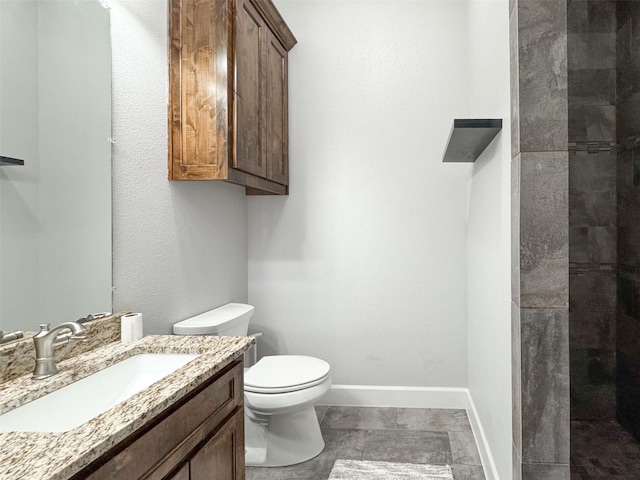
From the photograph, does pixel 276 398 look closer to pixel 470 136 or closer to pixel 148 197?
pixel 148 197

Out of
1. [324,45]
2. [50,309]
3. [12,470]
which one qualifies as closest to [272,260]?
[324,45]

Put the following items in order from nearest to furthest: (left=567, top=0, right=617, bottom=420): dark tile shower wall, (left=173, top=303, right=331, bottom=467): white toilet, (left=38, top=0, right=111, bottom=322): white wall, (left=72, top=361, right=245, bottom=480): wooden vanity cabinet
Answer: (left=72, top=361, right=245, bottom=480): wooden vanity cabinet
(left=38, top=0, right=111, bottom=322): white wall
(left=173, top=303, right=331, bottom=467): white toilet
(left=567, top=0, right=617, bottom=420): dark tile shower wall

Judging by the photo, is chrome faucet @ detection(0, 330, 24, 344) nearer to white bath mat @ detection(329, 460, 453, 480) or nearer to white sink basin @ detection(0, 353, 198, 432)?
white sink basin @ detection(0, 353, 198, 432)

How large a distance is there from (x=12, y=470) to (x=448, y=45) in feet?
10.0

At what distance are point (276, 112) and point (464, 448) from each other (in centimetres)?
223

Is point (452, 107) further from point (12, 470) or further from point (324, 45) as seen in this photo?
point (12, 470)

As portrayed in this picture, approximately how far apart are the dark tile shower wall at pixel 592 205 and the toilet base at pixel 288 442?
4.84 ft

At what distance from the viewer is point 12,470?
73 centimetres

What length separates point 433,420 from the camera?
109 inches

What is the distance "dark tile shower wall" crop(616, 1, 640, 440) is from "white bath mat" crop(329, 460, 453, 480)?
1064 millimetres

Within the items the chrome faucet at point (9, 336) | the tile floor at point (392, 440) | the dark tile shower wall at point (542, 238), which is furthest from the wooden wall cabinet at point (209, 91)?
the tile floor at point (392, 440)

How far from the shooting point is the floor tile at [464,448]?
228 cm

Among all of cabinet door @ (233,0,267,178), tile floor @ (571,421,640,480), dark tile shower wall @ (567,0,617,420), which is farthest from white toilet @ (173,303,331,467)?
dark tile shower wall @ (567,0,617,420)

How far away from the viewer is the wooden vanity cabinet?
93cm
